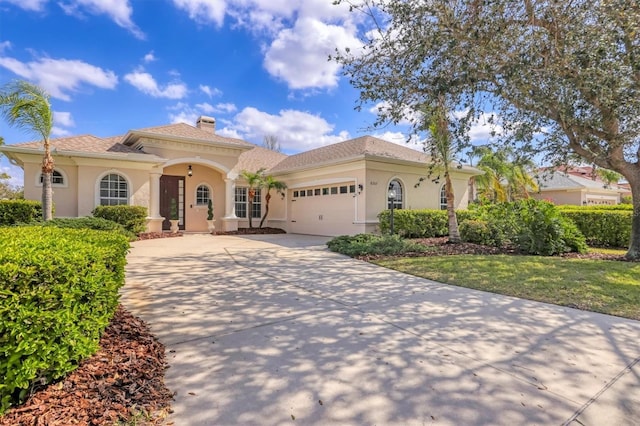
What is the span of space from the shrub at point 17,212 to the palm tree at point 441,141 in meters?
13.1

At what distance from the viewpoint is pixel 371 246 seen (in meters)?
10.0

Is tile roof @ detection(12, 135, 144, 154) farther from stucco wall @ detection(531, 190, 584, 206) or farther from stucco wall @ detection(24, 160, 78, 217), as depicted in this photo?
stucco wall @ detection(531, 190, 584, 206)

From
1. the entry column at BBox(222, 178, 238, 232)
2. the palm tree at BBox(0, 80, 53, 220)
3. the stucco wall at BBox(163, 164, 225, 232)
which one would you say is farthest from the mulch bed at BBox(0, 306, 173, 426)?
the stucco wall at BBox(163, 164, 225, 232)

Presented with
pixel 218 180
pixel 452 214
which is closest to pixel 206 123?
pixel 218 180

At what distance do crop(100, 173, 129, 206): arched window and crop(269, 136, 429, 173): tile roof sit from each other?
304 inches

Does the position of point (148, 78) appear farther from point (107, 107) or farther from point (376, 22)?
point (376, 22)

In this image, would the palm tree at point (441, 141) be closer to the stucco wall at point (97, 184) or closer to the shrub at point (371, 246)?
the shrub at point (371, 246)

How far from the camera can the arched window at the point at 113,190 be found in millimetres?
14438

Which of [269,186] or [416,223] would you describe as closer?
[416,223]

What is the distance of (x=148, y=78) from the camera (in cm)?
1295

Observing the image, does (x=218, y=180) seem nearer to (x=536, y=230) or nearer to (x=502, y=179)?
(x=536, y=230)

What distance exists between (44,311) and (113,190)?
1442 centimetres

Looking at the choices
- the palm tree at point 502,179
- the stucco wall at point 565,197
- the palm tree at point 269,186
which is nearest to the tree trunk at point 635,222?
the palm tree at point 502,179

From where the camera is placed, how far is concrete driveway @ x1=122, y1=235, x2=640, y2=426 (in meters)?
2.44
